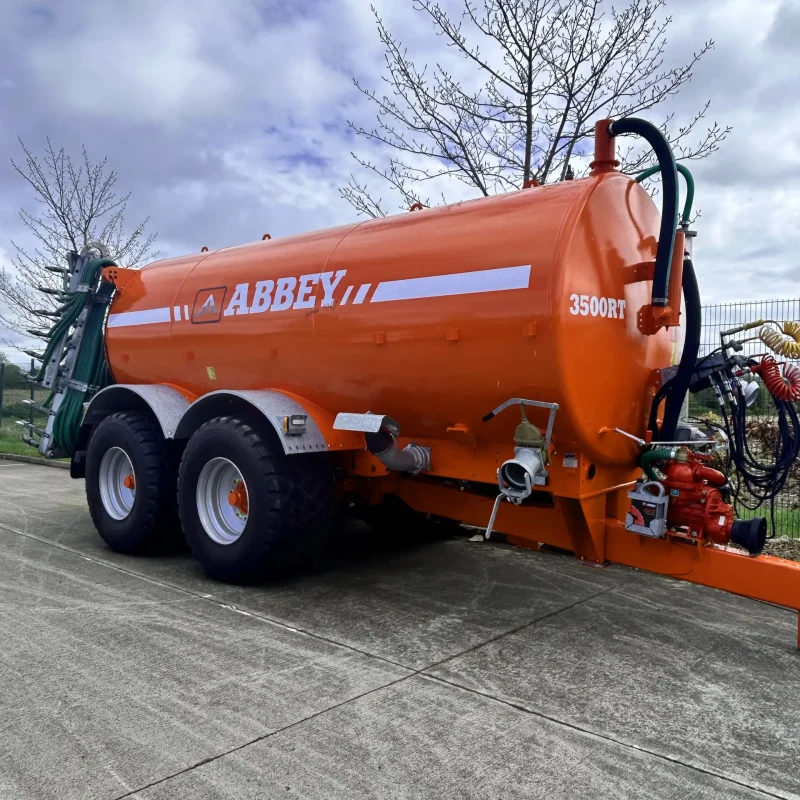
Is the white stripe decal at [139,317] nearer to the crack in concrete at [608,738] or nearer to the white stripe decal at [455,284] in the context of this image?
the white stripe decal at [455,284]

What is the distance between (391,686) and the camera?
11.6 ft

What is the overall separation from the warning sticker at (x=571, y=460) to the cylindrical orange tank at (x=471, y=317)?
35 millimetres

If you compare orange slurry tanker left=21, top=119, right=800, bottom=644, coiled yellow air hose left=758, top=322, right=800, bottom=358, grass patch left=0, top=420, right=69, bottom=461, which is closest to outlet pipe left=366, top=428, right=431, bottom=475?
orange slurry tanker left=21, top=119, right=800, bottom=644

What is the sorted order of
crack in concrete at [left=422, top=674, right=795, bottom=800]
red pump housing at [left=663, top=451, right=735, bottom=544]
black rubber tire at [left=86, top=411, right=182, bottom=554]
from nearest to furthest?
1. crack in concrete at [left=422, top=674, right=795, bottom=800]
2. red pump housing at [left=663, top=451, right=735, bottom=544]
3. black rubber tire at [left=86, top=411, right=182, bottom=554]

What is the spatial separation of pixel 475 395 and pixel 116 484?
11.3 feet

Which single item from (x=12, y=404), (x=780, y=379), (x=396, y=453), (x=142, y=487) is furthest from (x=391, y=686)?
(x=12, y=404)

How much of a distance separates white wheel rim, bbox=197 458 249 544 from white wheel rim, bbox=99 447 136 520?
1106 millimetres

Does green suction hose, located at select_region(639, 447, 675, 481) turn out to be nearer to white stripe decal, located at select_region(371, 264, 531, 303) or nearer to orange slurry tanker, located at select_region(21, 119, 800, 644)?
orange slurry tanker, located at select_region(21, 119, 800, 644)

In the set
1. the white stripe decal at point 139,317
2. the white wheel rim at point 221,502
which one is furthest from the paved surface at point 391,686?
the white stripe decal at point 139,317

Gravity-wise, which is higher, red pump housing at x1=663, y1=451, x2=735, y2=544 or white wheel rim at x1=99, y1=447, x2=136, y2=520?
red pump housing at x1=663, y1=451, x2=735, y2=544

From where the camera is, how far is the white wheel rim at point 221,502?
5230 millimetres

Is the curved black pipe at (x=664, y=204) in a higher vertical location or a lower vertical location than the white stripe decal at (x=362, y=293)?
higher

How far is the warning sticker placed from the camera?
4203 millimetres

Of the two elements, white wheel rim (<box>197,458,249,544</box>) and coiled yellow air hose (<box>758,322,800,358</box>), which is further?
white wheel rim (<box>197,458,249,544</box>)
